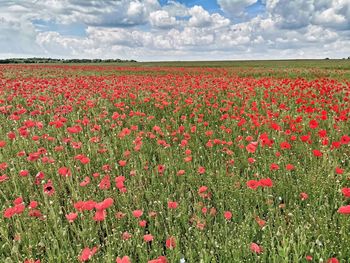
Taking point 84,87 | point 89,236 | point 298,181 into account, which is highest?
point 84,87

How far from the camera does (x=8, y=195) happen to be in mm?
4328

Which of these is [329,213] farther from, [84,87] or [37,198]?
[84,87]

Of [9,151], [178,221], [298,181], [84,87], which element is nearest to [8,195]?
[9,151]

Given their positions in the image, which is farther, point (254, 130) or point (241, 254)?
point (254, 130)

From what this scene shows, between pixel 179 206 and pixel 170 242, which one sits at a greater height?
pixel 170 242

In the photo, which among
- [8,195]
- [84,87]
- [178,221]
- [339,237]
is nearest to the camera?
[339,237]

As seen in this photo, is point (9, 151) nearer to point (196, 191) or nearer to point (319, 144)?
point (196, 191)

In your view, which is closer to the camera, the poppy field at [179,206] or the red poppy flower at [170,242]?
the red poppy flower at [170,242]

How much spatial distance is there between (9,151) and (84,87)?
6091 millimetres

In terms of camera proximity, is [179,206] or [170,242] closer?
[170,242]

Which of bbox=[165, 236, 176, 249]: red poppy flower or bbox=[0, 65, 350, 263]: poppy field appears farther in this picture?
bbox=[0, 65, 350, 263]: poppy field

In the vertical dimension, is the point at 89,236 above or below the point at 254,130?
below

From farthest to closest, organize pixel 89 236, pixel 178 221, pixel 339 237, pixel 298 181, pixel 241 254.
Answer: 1. pixel 298 181
2. pixel 178 221
3. pixel 89 236
4. pixel 339 237
5. pixel 241 254

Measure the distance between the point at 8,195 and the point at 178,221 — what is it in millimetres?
2408
